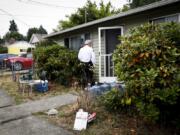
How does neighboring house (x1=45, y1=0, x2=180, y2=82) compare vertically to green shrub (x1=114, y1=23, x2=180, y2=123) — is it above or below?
above

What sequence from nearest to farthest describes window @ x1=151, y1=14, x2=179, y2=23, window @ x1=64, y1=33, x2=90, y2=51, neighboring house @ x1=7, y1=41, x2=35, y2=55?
window @ x1=151, y1=14, x2=179, y2=23, window @ x1=64, y1=33, x2=90, y2=51, neighboring house @ x1=7, y1=41, x2=35, y2=55

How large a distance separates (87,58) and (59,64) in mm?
1903

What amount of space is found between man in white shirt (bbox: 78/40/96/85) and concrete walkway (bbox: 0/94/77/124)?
175cm

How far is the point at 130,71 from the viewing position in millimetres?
4039

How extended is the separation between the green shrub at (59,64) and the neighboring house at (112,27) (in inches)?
44.4

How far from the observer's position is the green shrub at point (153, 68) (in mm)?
3602

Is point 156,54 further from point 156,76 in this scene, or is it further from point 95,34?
point 95,34

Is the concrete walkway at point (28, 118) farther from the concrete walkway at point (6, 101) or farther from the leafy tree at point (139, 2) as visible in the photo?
the leafy tree at point (139, 2)

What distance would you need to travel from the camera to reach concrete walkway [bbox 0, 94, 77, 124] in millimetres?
5715

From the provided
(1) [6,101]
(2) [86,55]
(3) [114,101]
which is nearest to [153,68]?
(3) [114,101]

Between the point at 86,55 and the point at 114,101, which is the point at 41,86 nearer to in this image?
the point at 86,55

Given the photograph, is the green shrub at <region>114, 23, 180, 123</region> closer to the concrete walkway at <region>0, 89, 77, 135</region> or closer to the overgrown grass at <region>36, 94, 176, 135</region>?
the overgrown grass at <region>36, 94, 176, 135</region>

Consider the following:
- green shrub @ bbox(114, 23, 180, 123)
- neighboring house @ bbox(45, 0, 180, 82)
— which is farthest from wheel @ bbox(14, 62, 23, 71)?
green shrub @ bbox(114, 23, 180, 123)

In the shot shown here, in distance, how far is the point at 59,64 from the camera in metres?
10.0
